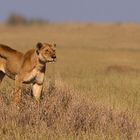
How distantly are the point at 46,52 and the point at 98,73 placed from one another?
8.57 m

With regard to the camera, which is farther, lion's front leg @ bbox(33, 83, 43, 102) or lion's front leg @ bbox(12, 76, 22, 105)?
lion's front leg @ bbox(33, 83, 43, 102)

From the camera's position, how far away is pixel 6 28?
49000 mm

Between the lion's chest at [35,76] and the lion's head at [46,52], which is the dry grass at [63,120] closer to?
the lion's chest at [35,76]

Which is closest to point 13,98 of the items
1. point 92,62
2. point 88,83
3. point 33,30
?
point 88,83

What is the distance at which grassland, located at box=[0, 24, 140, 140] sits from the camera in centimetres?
965

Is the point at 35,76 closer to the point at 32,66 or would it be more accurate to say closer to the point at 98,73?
the point at 32,66

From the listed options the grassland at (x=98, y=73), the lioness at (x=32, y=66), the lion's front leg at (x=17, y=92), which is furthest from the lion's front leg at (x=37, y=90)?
the grassland at (x=98, y=73)

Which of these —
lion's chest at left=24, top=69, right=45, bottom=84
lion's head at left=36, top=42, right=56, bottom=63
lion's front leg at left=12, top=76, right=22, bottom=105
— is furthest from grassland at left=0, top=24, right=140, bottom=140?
lion's head at left=36, top=42, right=56, bottom=63

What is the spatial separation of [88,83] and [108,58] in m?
11.6

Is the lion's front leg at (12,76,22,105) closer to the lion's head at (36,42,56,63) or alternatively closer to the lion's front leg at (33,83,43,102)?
the lion's front leg at (33,83,43,102)

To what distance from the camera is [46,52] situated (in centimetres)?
1032

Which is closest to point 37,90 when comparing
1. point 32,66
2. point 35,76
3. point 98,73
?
point 35,76

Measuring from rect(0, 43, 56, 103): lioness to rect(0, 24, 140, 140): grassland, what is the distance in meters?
0.40

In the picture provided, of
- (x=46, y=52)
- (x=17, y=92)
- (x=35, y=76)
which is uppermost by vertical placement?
(x=46, y=52)
